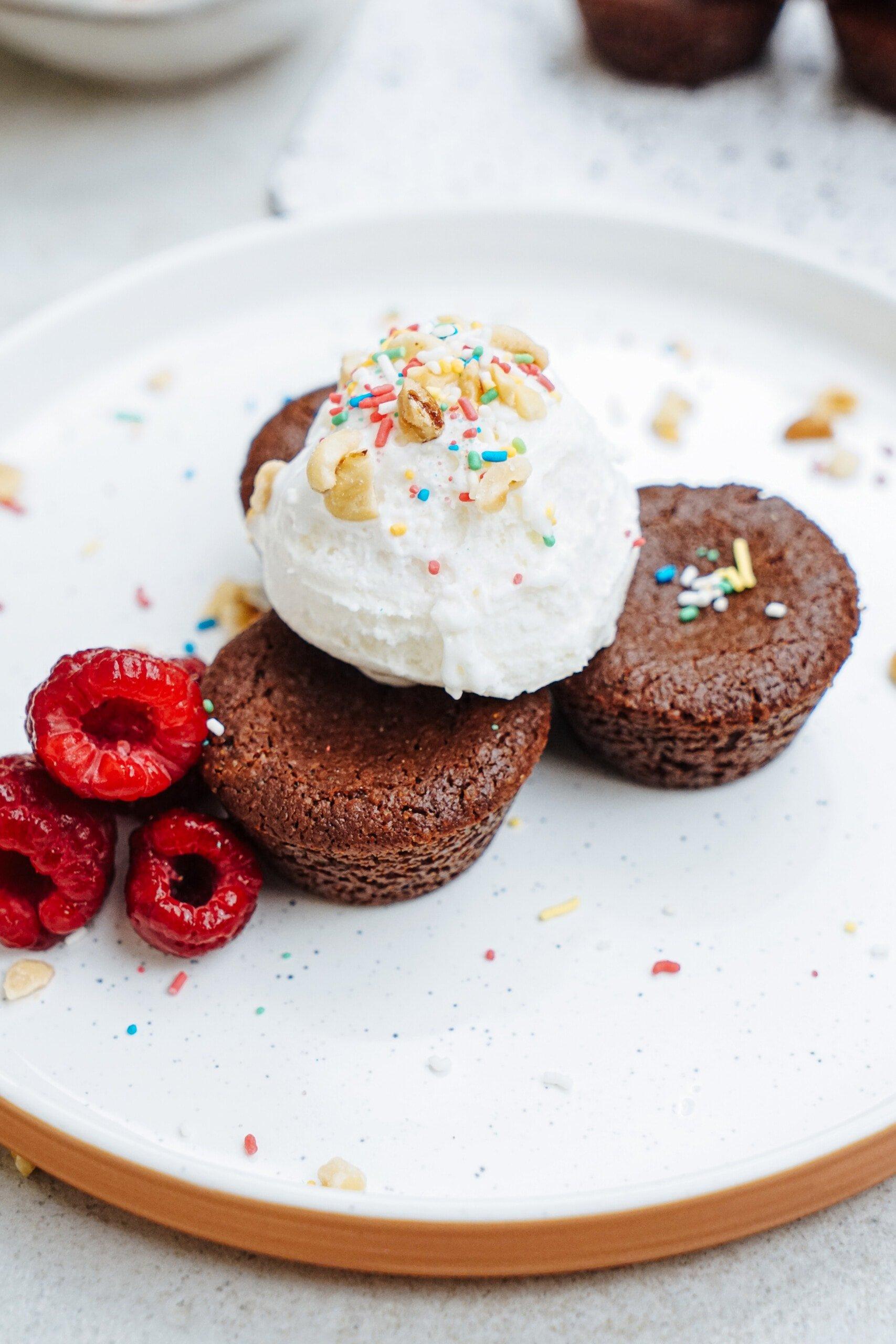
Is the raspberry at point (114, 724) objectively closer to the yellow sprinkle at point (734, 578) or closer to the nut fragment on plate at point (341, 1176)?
the nut fragment on plate at point (341, 1176)

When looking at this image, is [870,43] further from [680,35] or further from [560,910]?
[560,910]

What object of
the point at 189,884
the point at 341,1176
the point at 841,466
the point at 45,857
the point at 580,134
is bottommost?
the point at 341,1176

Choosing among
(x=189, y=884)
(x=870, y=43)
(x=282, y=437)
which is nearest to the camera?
(x=189, y=884)

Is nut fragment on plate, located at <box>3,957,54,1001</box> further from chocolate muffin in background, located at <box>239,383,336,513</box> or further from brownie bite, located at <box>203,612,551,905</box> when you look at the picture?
chocolate muffin in background, located at <box>239,383,336,513</box>

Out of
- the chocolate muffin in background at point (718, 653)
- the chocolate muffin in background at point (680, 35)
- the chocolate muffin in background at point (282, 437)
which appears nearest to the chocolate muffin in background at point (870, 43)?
the chocolate muffin in background at point (680, 35)

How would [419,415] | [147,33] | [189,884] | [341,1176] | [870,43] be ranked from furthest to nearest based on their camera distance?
[870,43]
[147,33]
[189,884]
[419,415]
[341,1176]

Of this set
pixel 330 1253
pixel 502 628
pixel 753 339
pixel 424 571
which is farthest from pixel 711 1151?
pixel 753 339

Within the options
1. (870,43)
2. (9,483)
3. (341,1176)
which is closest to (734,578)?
(341,1176)
